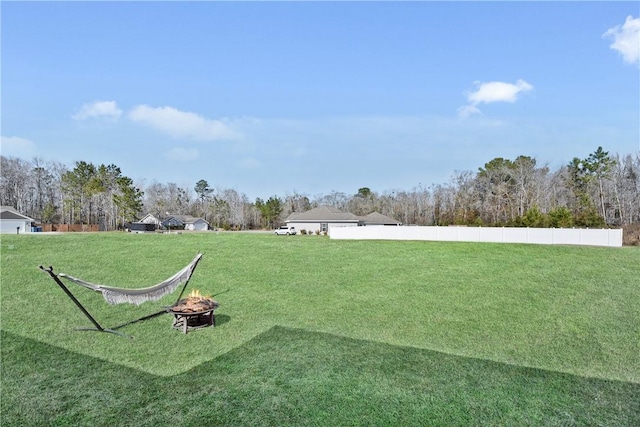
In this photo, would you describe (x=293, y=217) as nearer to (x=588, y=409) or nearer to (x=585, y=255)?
(x=585, y=255)

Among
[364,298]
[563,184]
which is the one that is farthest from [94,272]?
[563,184]

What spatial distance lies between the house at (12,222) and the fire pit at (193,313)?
35930 millimetres

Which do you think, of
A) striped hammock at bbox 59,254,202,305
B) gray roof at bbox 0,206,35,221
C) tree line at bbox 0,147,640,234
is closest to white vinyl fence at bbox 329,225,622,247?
tree line at bbox 0,147,640,234

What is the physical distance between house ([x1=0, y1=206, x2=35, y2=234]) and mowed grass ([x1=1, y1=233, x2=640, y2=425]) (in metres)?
26.7

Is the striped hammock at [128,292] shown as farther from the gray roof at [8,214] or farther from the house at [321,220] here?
the gray roof at [8,214]

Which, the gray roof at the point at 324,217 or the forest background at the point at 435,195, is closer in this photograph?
the gray roof at the point at 324,217

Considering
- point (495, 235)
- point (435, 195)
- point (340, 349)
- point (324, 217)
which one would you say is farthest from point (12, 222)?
point (435, 195)

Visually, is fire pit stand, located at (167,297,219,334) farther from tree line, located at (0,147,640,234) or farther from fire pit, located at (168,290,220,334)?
tree line, located at (0,147,640,234)

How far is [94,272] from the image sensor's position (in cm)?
1276

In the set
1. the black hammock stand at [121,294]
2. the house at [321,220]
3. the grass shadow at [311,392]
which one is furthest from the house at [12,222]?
the grass shadow at [311,392]

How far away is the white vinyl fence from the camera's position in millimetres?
19062

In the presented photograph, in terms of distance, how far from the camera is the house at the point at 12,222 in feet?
111

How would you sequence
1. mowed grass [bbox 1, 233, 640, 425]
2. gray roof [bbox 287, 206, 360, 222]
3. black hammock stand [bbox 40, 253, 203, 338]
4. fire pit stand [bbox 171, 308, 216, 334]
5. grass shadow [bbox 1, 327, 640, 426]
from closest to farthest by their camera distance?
grass shadow [bbox 1, 327, 640, 426] → mowed grass [bbox 1, 233, 640, 425] → black hammock stand [bbox 40, 253, 203, 338] → fire pit stand [bbox 171, 308, 216, 334] → gray roof [bbox 287, 206, 360, 222]

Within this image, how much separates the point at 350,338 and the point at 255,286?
197 inches
